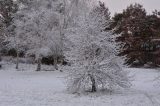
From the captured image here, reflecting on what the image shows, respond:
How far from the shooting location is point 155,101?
58.2 ft

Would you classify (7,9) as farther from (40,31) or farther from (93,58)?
(93,58)

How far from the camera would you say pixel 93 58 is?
21672 millimetres

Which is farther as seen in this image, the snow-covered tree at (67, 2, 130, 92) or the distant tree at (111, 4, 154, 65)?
the distant tree at (111, 4, 154, 65)

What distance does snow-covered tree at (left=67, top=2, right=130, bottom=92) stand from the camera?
2145cm

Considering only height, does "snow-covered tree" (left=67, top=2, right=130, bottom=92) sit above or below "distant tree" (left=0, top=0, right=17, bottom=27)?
below

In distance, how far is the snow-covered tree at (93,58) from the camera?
70.4 ft

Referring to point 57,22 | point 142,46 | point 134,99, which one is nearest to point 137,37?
point 142,46

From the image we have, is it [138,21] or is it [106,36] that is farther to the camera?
[138,21]

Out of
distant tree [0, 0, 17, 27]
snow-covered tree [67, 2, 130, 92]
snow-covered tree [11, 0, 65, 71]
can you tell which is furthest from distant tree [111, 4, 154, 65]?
snow-covered tree [67, 2, 130, 92]

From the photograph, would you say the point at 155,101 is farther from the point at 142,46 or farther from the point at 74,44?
the point at 142,46

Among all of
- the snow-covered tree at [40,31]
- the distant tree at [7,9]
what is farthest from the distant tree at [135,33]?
the distant tree at [7,9]

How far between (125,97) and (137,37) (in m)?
30.3

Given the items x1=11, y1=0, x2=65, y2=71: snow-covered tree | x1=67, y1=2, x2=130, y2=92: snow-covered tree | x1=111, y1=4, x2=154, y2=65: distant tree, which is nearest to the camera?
x1=67, y1=2, x2=130, y2=92: snow-covered tree

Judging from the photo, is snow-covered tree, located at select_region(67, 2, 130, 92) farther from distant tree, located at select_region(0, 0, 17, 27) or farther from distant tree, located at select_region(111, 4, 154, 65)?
distant tree, located at select_region(0, 0, 17, 27)
